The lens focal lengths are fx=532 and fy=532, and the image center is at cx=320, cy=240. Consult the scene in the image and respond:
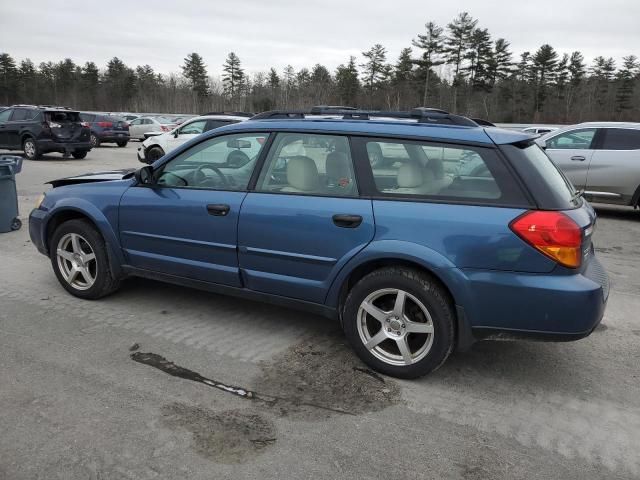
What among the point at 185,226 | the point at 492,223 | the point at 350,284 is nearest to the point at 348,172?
the point at 350,284

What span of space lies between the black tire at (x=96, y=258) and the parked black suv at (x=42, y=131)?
47.4 feet

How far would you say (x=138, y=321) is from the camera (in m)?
4.28

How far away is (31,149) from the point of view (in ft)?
57.3

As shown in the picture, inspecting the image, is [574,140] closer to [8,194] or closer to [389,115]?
[389,115]

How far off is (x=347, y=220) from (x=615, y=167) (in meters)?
7.78

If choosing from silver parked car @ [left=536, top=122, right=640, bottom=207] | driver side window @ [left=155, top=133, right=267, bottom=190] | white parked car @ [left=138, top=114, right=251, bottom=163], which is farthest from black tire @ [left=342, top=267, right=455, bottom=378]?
white parked car @ [left=138, top=114, right=251, bottom=163]

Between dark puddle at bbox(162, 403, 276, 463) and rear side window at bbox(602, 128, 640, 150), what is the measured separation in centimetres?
889

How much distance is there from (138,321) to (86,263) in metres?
0.83

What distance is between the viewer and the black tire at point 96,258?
4539 mm

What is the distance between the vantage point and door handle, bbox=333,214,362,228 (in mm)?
3382

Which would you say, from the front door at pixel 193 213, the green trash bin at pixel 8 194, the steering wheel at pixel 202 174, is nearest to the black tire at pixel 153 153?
the green trash bin at pixel 8 194

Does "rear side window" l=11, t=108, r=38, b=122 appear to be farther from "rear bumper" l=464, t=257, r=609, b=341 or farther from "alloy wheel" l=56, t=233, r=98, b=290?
"rear bumper" l=464, t=257, r=609, b=341

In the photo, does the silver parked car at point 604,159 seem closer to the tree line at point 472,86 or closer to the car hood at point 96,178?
the car hood at point 96,178

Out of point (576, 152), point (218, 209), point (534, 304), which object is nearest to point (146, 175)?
point (218, 209)
